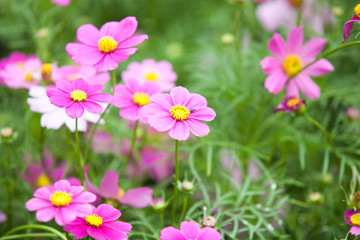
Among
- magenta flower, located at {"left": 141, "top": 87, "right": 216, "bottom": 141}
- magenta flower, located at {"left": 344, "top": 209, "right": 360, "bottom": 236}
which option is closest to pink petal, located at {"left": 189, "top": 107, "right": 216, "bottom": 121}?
magenta flower, located at {"left": 141, "top": 87, "right": 216, "bottom": 141}

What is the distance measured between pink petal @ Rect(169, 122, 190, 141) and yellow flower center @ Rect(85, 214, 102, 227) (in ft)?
0.42

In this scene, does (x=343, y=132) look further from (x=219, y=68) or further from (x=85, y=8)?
(x=85, y=8)

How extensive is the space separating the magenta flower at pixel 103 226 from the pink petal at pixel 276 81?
32 cm

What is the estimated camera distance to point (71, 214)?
0.45 m

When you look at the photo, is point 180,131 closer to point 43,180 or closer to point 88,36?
point 88,36

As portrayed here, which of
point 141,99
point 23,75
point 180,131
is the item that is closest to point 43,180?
point 23,75

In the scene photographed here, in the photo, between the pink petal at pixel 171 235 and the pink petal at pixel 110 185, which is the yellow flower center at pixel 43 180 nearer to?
the pink petal at pixel 110 185

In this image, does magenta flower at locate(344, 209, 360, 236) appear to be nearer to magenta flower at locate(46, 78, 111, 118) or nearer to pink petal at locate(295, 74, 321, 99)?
pink petal at locate(295, 74, 321, 99)

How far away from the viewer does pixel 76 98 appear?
1.70 ft

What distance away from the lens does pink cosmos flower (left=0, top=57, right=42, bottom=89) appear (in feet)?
2.44

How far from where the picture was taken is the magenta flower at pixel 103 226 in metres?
0.49

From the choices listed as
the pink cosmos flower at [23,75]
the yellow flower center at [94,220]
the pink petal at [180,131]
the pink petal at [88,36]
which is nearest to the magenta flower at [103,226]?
the yellow flower center at [94,220]

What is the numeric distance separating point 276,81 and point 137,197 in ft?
0.94

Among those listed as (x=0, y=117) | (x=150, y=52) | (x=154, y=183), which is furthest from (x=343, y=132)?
(x=0, y=117)
